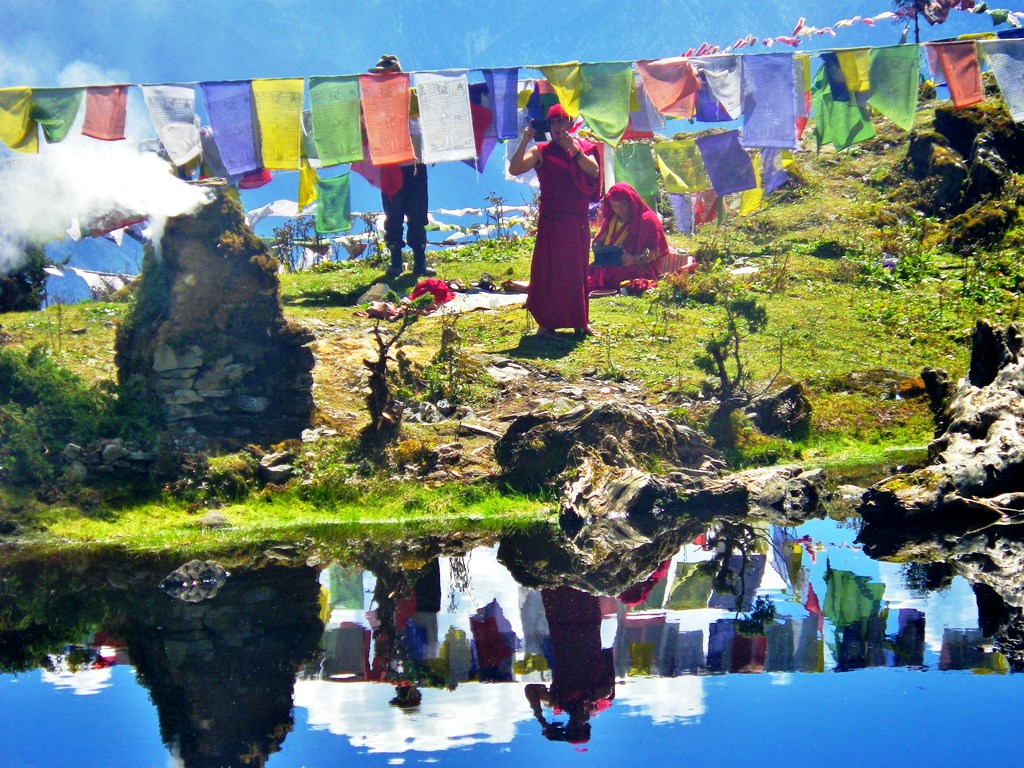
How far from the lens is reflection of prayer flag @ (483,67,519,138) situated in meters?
13.1

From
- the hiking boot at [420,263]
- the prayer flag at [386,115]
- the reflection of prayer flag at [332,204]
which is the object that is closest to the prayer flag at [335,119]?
the prayer flag at [386,115]

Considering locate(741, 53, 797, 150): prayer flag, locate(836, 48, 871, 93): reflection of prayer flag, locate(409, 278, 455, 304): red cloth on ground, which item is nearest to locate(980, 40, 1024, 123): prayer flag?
locate(836, 48, 871, 93): reflection of prayer flag

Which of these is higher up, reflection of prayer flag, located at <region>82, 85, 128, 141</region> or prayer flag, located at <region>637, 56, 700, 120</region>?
prayer flag, located at <region>637, 56, 700, 120</region>

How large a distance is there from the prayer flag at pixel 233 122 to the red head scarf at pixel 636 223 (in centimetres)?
485

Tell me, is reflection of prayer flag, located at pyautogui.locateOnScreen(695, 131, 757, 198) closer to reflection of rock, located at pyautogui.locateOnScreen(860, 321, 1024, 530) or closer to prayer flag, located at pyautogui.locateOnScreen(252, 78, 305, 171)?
prayer flag, located at pyautogui.locateOnScreen(252, 78, 305, 171)

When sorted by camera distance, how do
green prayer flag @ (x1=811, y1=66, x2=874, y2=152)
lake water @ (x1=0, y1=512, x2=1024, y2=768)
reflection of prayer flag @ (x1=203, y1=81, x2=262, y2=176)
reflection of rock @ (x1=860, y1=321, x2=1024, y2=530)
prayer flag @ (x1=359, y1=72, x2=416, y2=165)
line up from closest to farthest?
lake water @ (x1=0, y1=512, x2=1024, y2=768) → reflection of rock @ (x1=860, y1=321, x2=1024, y2=530) → reflection of prayer flag @ (x1=203, y1=81, x2=262, y2=176) → prayer flag @ (x1=359, y1=72, x2=416, y2=165) → green prayer flag @ (x1=811, y1=66, x2=874, y2=152)

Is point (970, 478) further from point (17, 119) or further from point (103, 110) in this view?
point (17, 119)

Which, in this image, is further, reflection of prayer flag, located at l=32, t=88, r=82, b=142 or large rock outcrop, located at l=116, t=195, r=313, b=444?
reflection of prayer flag, located at l=32, t=88, r=82, b=142

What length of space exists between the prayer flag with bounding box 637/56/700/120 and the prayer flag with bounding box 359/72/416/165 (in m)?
2.60

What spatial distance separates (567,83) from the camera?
1251 centimetres

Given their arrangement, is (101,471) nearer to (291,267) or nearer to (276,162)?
(276,162)

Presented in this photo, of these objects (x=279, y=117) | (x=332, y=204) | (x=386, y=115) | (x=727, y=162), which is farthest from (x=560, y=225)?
(x=332, y=204)

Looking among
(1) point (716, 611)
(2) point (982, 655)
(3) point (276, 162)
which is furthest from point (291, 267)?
(2) point (982, 655)

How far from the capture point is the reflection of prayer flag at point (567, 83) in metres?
12.4
